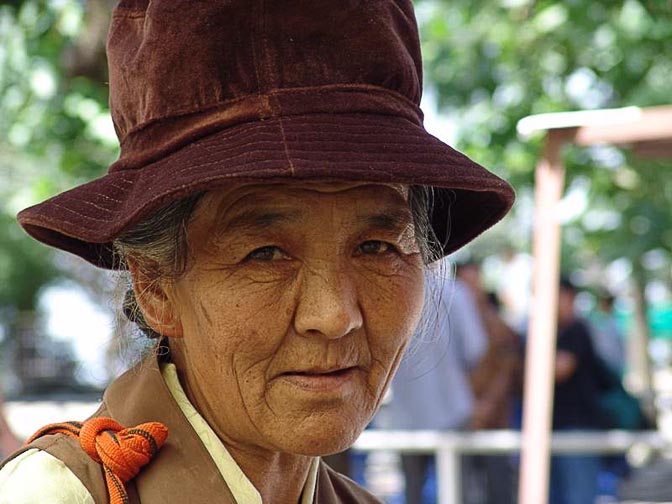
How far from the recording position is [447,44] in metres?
7.60

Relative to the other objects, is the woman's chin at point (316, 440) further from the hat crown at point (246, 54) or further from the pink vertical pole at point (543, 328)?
the pink vertical pole at point (543, 328)

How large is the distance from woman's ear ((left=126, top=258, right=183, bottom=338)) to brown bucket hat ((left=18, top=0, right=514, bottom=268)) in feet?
0.45

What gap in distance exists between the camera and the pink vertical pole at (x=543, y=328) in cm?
460

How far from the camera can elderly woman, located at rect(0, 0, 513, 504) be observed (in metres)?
1.32

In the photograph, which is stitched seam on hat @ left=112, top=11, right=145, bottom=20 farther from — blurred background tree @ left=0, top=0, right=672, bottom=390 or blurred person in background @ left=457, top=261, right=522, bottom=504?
blurred person in background @ left=457, top=261, right=522, bottom=504

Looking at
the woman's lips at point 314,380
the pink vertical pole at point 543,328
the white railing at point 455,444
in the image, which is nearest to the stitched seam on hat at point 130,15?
the woman's lips at point 314,380

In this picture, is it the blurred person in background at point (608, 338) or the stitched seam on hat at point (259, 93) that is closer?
the stitched seam on hat at point (259, 93)

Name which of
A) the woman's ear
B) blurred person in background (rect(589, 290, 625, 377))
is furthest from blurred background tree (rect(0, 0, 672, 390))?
the woman's ear

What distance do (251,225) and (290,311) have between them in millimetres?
124

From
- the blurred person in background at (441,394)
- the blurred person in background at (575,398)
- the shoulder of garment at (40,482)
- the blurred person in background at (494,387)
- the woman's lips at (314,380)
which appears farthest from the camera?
the blurred person in background at (494,387)

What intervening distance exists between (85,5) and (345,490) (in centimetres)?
417

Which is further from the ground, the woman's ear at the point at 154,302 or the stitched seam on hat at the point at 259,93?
the stitched seam on hat at the point at 259,93

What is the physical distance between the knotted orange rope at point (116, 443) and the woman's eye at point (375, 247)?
14.2 inches

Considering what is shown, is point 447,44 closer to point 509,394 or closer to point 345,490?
point 509,394
